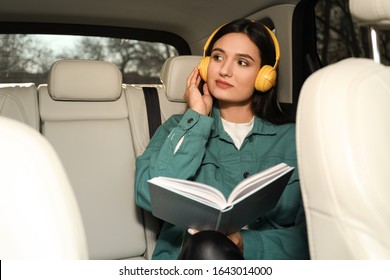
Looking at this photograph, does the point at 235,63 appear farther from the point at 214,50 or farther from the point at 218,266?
the point at 218,266

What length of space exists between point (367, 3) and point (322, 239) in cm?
48

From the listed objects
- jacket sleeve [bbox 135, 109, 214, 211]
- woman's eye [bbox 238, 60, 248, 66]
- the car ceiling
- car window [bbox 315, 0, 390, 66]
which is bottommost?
jacket sleeve [bbox 135, 109, 214, 211]

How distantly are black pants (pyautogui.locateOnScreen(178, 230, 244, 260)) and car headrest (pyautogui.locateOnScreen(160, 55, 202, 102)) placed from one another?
2.99 ft

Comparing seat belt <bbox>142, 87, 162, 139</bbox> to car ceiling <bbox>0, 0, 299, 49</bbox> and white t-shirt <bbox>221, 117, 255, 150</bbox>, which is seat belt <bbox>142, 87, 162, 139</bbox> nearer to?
white t-shirt <bbox>221, 117, 255, 150</bbox>

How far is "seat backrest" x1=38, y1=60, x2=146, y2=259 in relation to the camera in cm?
174

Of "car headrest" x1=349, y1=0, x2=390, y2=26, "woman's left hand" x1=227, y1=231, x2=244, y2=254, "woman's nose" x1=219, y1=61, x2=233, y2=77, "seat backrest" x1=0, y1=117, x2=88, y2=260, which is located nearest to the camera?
"seat backrest" x1=0, y1=117, x2=88, y2=260

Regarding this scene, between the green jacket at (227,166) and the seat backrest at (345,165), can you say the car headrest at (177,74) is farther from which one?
the seat backrest at (345,165)

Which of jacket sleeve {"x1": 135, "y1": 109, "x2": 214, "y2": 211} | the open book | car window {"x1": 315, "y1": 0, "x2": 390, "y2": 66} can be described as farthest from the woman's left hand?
car window {"x1": 315, "y1": 0, "x2": 390, "y2": 66}

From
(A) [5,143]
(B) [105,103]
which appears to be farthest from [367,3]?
(B) [105,103]

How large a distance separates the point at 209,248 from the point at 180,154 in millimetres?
487

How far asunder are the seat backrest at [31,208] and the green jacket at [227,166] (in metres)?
0.77

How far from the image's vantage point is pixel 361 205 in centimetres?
72

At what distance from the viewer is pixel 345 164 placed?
72cm

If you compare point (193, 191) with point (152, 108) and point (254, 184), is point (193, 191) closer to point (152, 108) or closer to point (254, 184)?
point (254, 184)
